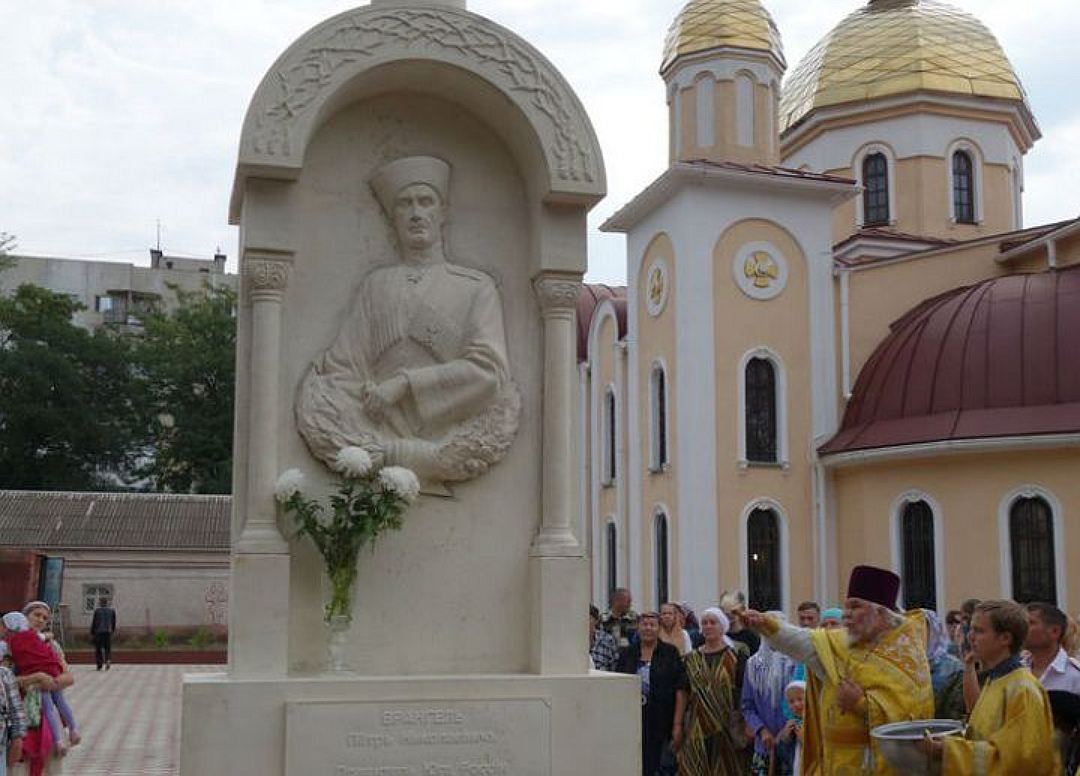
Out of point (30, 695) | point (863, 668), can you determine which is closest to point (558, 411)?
point (863, 668)

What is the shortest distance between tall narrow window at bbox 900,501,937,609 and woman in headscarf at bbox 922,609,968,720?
17868mm

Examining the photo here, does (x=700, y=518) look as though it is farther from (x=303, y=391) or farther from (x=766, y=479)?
(x=303, y=391)

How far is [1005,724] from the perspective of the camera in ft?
16.9

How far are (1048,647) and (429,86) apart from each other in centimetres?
435

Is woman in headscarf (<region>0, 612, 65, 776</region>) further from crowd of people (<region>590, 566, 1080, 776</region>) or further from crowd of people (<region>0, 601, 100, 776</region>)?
crowd of people (<region>590, 566, 1080, 776</region>)

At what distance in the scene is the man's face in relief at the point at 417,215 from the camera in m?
7.41

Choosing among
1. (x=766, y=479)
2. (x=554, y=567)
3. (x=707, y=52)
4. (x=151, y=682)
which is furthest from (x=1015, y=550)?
(x=554, y=567)

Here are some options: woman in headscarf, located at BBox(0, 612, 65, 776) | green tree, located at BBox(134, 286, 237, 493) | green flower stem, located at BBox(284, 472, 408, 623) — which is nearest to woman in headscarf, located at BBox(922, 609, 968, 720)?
green flower stem, located at BBox(284, 472, 408, 623)

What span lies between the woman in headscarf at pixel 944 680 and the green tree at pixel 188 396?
4267 cm

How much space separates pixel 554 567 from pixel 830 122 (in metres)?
29.9

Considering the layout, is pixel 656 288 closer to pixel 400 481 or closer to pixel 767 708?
pixel 767 708

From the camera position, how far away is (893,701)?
5891mm

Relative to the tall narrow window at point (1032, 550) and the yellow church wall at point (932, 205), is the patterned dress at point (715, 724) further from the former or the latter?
the yellow church wall at point (932, 205)

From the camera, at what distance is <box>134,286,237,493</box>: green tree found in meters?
49.5
